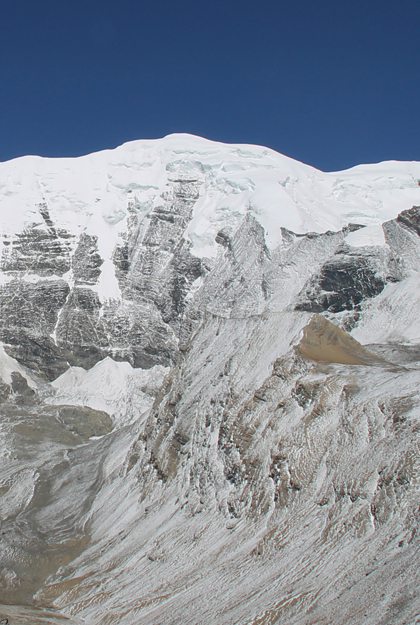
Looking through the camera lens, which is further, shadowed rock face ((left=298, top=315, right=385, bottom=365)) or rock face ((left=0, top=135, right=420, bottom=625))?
shadowed rock face ((left=298, top=315, right=385, bottom=365))

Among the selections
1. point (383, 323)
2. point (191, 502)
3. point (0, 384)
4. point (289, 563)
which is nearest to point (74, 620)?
point (191, 502)

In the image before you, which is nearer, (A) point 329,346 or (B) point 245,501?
(B) point 245,501

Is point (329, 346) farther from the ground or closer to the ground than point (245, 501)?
farther from the ground

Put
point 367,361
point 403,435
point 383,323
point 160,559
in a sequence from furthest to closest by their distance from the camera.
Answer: point 383,323 → point 367,361 → point 160,559 → point 403,435

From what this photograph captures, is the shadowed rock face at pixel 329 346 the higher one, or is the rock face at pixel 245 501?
the shadowed rock face at pixel 329 346

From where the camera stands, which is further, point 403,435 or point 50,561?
point 50,561

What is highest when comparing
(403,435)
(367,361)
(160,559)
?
(367,361)

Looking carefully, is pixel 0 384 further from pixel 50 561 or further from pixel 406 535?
pixel 406 535

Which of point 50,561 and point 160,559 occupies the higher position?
point 160,559

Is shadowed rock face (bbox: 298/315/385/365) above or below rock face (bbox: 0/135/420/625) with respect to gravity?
above

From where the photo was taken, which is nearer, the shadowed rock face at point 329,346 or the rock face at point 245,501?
the rock face at point 245,501

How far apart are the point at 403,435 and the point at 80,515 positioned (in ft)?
152

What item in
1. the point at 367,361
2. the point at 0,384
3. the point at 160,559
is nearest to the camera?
the point at 160,559

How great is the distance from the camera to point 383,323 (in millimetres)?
135500
